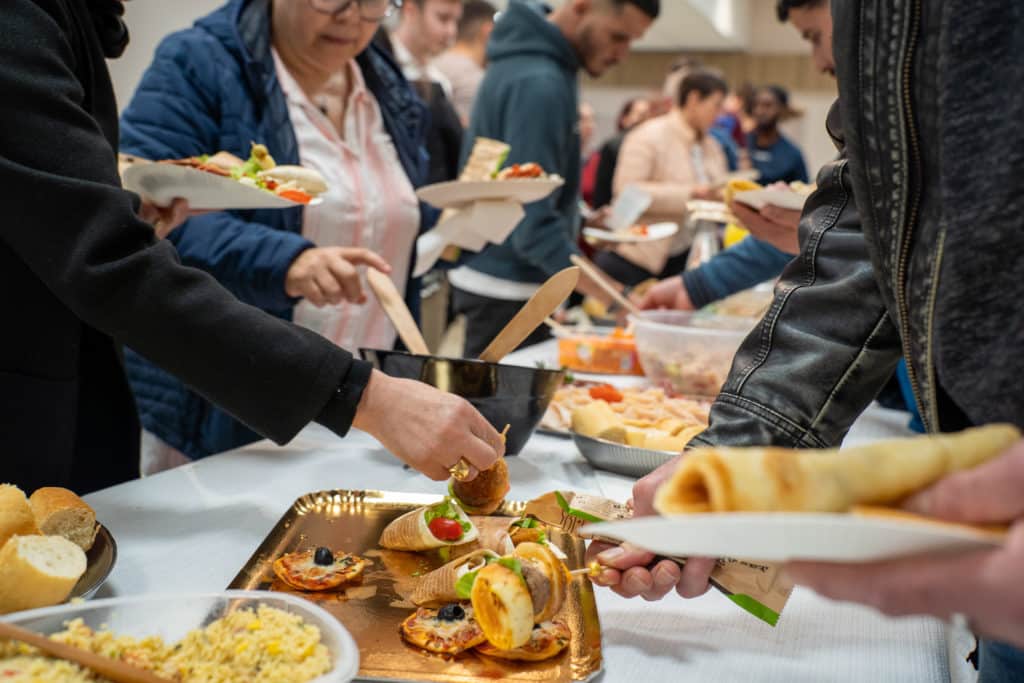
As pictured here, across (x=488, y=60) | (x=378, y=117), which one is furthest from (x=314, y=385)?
(x=488, y=60)

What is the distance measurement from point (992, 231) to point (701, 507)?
30 cm

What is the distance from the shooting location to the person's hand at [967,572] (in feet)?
1.51

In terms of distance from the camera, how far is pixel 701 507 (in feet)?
1.68

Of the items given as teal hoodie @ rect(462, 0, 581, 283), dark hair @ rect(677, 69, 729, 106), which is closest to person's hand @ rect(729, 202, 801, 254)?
teal hoodie @ rect(462, 0, 581, 283)

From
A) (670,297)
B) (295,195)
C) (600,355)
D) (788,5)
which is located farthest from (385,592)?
(788,5)

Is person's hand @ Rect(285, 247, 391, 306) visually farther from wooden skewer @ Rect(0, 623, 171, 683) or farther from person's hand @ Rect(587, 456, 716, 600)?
wooden skewer @ Rect(0, 623, 171, 683)

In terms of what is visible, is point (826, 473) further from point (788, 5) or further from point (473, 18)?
point (473, 18)

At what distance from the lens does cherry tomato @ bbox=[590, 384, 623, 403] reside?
1787 mm

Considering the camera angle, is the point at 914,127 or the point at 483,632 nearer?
the point at 914,127

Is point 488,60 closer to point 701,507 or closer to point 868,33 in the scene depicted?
point 868,33

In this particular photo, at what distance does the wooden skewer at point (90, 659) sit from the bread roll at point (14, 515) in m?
0.19

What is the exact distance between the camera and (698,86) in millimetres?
4914

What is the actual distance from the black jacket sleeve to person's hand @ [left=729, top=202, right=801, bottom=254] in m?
1.29

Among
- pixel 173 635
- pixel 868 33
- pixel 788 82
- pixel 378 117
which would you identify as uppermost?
pixel 868 33
